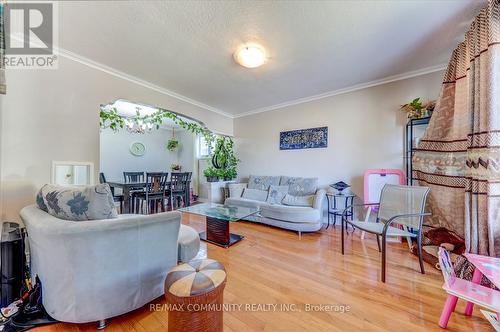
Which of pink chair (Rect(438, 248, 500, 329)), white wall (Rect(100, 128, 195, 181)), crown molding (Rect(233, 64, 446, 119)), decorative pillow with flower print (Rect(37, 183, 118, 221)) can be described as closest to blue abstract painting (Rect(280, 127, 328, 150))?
crown molding (Rect(233, 64, 446, 119))

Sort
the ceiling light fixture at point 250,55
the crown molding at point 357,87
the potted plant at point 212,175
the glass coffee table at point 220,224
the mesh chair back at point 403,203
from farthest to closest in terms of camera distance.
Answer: the potted plant at point 212,175, the crown molding at point 357,87, the glass coffee table at point 220,224, the ceiling light fixture at point 250,55, the mesh chair back at point 403,203

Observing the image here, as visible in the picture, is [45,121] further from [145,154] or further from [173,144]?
[173,144]

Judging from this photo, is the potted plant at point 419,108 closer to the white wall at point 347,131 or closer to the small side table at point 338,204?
the white wall at point 347,131

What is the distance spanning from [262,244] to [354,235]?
154 cm

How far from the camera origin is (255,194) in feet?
12.9

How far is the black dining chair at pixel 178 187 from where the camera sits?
171 inches

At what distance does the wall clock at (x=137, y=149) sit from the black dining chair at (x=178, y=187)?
2.50 metres

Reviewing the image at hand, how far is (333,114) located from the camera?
360 cm

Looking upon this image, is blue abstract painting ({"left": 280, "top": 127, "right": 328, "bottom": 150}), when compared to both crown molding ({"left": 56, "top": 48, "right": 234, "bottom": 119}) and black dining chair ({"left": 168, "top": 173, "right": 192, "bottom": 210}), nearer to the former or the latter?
crown molding ({"left": 56, "top": 48, "right": 234, "bottom": 119})

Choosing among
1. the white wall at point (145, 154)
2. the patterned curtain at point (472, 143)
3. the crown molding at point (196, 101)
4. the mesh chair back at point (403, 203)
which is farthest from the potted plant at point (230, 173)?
the patterned curtain at point (472, 143)

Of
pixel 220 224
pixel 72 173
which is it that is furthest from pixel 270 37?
pixel 72 173

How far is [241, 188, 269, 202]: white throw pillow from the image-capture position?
12.6 feet

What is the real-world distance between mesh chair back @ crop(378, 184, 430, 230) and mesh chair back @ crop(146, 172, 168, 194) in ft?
12.8

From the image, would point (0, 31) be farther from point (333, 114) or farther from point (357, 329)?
point (333, 114)
